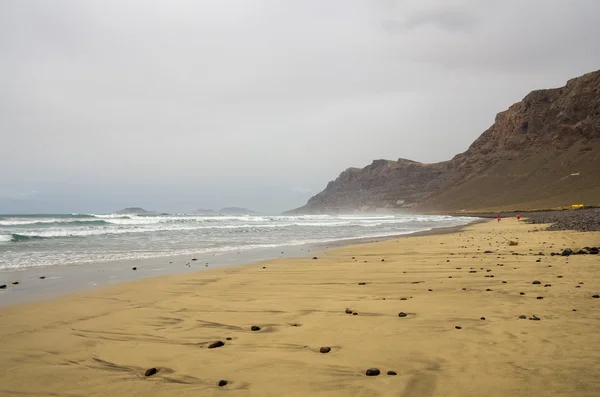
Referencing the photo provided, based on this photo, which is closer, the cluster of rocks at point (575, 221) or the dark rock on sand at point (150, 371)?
the dark rock on sand at point (150, 371)

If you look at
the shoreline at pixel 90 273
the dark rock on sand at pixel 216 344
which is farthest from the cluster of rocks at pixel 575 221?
the dark rock on sand at pixel 216 344

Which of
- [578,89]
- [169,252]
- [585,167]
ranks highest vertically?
[578,89]

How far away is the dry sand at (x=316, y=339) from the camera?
3.42m

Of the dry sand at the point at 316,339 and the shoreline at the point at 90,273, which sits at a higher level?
the dry sand at the point at 316,339

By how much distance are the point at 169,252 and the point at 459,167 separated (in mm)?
170245

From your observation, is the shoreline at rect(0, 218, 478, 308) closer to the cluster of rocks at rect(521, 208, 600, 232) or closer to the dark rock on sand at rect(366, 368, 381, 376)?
the dark rock on sand at rect(366, 368, 381, 376)

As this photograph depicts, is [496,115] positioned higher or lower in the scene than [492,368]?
higher

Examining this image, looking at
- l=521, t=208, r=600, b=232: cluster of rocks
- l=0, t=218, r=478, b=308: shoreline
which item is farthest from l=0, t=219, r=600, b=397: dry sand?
l=521, t=208, r=600, b=232: cluster of rocks

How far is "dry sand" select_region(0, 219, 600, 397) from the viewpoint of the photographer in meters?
3.42

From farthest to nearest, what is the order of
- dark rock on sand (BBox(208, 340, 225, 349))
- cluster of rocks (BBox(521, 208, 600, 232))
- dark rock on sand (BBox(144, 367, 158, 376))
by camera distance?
cluster of rocks (BBox(521, 208, 600, 232)), dark rock on sand (BBox(208, 340, 225, 349)), dark rock on sand (BBox(144, 367, 158, 376))

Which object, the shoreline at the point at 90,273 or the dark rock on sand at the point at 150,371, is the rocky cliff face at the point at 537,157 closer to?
the shoreline at the point at 90,273

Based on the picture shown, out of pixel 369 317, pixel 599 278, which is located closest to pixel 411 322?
pixel 369 317

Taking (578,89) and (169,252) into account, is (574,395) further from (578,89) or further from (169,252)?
(578,89)

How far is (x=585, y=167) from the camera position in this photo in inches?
3730
